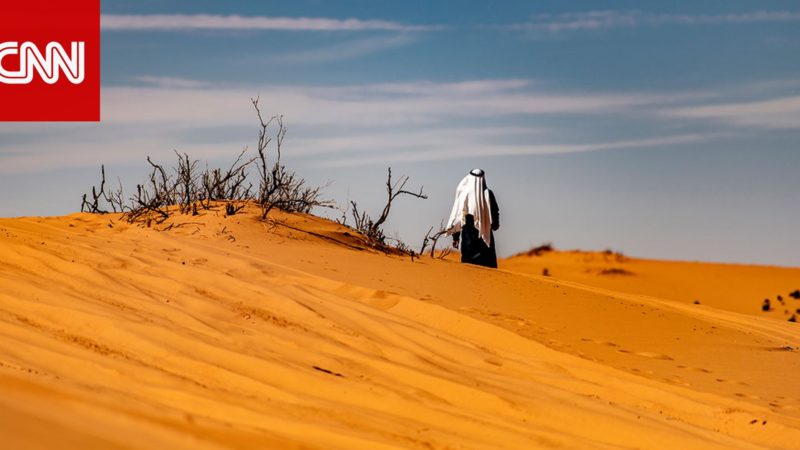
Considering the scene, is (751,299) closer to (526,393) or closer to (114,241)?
(114,241)

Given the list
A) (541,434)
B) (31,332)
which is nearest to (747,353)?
(541,434)

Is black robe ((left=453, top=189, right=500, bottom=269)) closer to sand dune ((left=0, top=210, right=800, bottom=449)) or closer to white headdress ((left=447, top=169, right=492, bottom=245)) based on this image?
white headdress ((left=447, top=169, right=492, bottom=245))

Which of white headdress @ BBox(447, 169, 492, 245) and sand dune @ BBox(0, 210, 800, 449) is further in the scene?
white headdress @ BBox(447, 169, 492, 245)

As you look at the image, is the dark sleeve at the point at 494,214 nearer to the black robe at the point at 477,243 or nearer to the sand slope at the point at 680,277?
the black robe at the point at 477,243

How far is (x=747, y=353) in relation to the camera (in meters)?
9.67

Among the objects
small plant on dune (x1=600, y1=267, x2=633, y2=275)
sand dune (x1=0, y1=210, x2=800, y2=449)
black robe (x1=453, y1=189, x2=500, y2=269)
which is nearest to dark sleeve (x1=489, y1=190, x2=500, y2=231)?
black robe (x1=453, y1=189, x2=500, y2=269)

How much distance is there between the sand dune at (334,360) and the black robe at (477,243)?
3639mm

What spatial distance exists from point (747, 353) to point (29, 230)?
23.1 feet

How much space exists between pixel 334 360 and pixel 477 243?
9106mm

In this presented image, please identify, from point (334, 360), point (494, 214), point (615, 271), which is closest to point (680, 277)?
point (615, 271)

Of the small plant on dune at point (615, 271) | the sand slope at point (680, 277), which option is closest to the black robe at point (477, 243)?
the sand slope at point (680, 277)

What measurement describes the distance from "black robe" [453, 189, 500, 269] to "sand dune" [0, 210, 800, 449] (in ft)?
11.9

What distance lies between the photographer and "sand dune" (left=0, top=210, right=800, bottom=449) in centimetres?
436

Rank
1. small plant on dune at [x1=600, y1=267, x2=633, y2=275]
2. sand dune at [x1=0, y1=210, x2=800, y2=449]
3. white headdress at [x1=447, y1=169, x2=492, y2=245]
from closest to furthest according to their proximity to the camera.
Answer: sand dune at [x1=0, y1=210, x2=800, y2=449] < white headdress at [x1=447, y1=169, x2=492, y2=245] < small plant on dune at [x1=600, y1=267, x2=633, y2=275]
